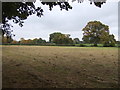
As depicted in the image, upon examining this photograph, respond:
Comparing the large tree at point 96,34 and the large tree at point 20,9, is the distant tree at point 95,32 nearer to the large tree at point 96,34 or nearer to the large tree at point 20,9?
the large tree at point 96,34

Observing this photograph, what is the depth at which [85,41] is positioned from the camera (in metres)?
78.7

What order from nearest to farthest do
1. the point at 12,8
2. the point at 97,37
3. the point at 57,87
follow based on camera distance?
the point at 57,87 → the point at 12,8 → the point at 97,37

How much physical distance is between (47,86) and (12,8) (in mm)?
4786

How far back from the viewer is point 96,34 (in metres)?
74.9

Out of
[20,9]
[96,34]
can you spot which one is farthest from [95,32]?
[20,9]

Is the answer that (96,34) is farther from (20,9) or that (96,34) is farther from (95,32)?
(20,9)

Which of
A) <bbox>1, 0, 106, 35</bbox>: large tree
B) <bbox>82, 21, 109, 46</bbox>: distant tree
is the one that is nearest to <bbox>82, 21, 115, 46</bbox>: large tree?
<bbox>82, 21, 109, 46</bbox>: distant tree

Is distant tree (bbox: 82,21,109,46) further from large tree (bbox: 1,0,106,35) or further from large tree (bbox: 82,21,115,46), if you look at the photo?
large tree (bbox: 1,0,106,35)

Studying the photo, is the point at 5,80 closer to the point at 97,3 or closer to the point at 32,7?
the point at 32,7

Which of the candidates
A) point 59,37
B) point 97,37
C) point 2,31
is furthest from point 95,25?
point 2,31

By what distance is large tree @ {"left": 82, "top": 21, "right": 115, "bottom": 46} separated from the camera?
238 ft

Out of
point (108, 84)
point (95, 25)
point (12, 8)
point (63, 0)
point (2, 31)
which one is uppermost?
point (95, 25)

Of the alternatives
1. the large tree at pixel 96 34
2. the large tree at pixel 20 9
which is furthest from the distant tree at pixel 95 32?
the large tree at pixel 20 9

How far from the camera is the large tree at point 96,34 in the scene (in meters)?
72.6
